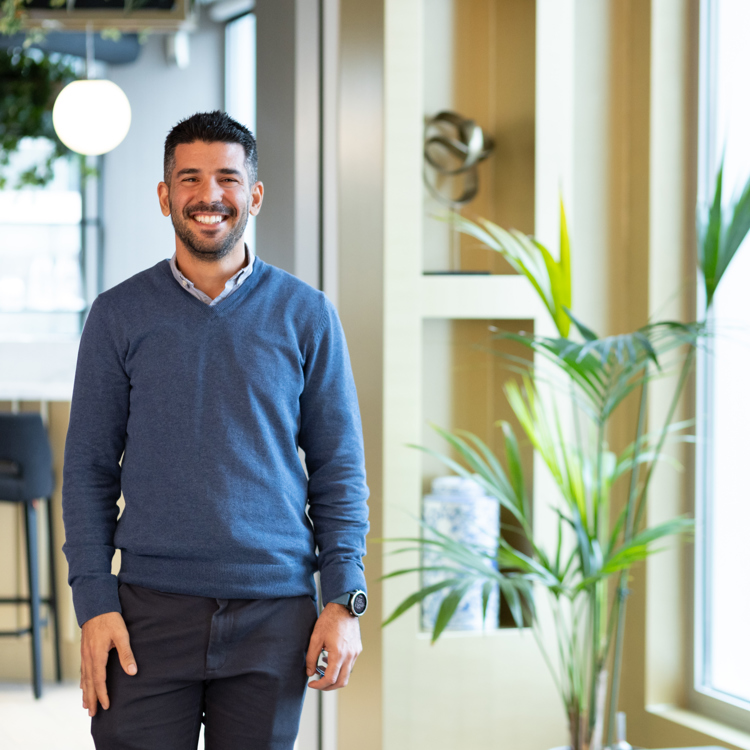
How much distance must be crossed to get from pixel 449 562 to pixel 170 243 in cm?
504

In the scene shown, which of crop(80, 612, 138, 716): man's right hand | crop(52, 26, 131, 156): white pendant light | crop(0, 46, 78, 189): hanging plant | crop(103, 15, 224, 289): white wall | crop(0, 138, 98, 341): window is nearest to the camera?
crop(80, 612, 138, 716): man's right hand

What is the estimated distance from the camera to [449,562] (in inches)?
95.4

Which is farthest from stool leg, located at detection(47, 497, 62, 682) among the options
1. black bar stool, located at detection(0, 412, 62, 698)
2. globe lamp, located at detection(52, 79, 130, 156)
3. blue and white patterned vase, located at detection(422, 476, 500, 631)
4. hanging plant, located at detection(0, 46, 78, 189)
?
hanging plant, located at detection(0, 46, 78, 189)

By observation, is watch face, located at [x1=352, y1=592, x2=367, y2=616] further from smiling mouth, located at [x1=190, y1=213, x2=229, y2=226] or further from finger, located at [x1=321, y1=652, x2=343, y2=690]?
smiling mouth, located at [x1=190, y1=213, x2=229, y2=226]

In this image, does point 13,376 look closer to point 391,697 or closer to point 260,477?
point 391,697

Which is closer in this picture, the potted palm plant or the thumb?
the thumb

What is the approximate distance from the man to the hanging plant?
5374 mm

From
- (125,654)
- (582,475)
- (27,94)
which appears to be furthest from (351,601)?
(27,94)

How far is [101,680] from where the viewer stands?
1.33 m

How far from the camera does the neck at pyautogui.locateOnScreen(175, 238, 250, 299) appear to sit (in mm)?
1431

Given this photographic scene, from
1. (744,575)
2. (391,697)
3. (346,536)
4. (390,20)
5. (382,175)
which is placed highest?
(390,20)

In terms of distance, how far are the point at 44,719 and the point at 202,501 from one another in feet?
8.15

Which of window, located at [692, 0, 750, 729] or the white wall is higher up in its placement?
the white wall

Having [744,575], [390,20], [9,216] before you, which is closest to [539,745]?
[744,575]
